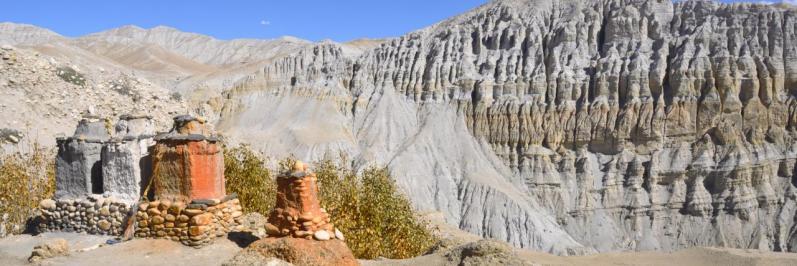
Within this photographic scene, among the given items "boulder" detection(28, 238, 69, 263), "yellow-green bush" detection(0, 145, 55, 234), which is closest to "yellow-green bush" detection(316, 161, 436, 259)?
"boulder" detection(28, 238, 69, 263)

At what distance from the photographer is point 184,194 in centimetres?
1468

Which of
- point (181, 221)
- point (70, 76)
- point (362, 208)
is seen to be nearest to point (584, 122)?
point (362, 208)

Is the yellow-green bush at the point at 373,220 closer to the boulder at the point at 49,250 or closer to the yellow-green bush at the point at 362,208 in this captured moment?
the yellow-green bush at the point at 362,208

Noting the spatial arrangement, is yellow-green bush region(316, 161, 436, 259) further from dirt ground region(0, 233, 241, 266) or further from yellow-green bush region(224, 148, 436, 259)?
dirt ground region(0, 233, 241, 266)

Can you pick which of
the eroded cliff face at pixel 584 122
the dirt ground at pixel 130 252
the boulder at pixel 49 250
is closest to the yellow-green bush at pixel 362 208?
the dirt ground at pixel 130 252

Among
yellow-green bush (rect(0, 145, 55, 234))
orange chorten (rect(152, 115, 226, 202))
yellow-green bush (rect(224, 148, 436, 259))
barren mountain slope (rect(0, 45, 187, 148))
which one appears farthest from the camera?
barren mountain slope (rect(0, 45, 187, 148))

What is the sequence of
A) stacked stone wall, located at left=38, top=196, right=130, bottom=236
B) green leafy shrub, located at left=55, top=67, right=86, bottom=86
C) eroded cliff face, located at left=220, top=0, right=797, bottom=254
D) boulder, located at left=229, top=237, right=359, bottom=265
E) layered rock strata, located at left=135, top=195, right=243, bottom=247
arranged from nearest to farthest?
boulder, located at left=229, top=237, right=359, bottom=265 → layered rock strata, located at left=135, top=195, right=243, bottom=247 → stacked stone wall, located at left=38, top=196, right=130, bottom=236 → green leafy shrub, located at left=55, top=67, right=86, bottom=86 → eroded cliff face, located at left=220, top=0, right=797, bottom=254

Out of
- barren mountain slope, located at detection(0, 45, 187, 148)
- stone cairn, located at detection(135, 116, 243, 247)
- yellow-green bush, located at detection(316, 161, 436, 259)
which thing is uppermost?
barren mountain slope, located at detection(0, 45, 187, 148)

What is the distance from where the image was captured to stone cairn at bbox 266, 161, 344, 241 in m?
14.0

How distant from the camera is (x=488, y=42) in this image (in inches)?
2469

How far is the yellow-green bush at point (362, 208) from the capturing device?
19047 mm

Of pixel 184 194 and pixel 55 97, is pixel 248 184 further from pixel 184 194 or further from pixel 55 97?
pixel 55 97

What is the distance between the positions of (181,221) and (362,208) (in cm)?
688

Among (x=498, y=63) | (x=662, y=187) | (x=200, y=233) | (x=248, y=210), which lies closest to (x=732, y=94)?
(x=662, y=187)
